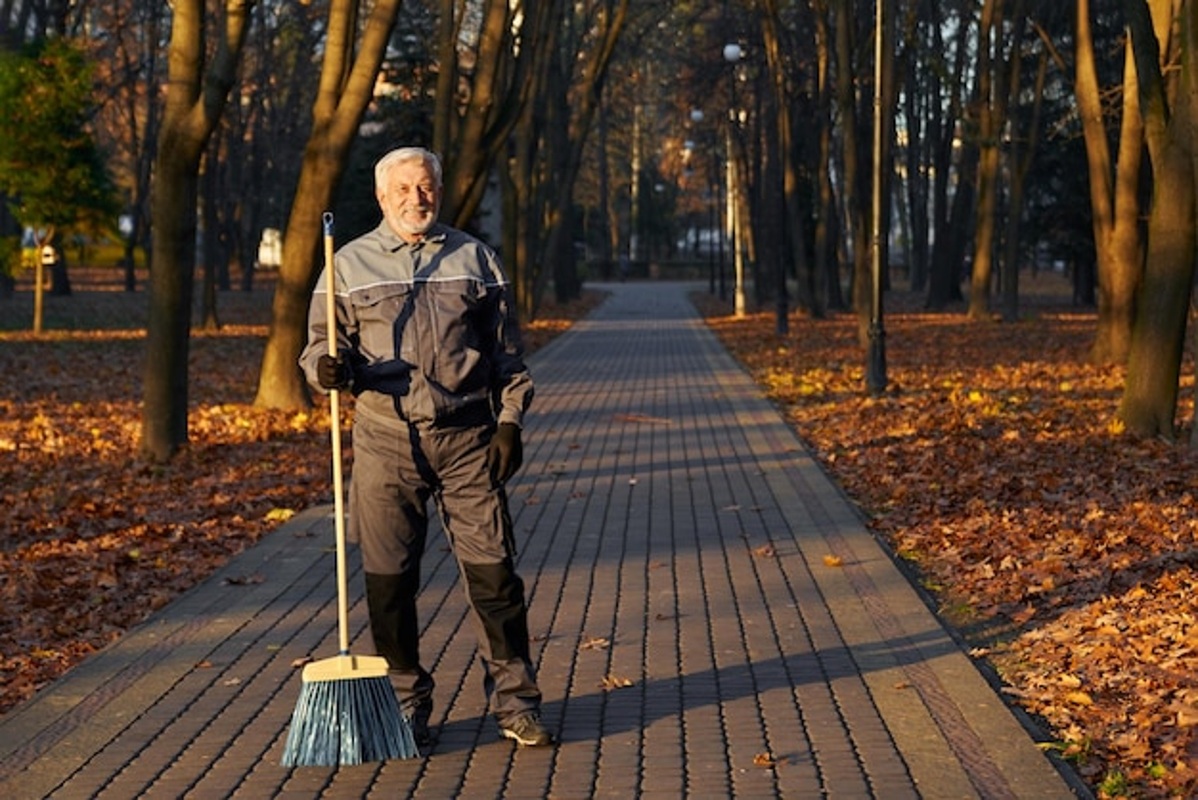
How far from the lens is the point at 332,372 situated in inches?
250

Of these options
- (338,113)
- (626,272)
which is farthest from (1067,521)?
(626,272)

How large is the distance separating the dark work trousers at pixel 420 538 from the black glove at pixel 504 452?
2.8 inches

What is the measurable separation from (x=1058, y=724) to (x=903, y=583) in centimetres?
306

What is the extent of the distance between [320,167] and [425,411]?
13741mm

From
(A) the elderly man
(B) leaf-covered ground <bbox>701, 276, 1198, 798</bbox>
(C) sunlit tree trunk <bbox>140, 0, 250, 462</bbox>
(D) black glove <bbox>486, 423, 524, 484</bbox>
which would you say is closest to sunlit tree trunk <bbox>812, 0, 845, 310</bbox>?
(B) leaf-covered ground <bbox>701, 276, 1198, 798</bbox>

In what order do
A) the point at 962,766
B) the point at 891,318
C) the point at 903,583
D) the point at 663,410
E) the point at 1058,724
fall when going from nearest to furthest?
the point at 962,766 < the point at 1058,724 < the point at 903,583 < the point at 663,410 < the point at 891,318

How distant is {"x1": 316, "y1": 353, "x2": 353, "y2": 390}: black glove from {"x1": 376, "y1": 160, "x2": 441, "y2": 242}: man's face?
0.47 metres

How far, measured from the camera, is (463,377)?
6.60m

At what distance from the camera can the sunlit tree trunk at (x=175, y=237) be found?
1616 cm

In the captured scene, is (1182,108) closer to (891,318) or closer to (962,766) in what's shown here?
(962,766)

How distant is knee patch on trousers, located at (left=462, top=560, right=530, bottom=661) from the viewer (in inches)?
266

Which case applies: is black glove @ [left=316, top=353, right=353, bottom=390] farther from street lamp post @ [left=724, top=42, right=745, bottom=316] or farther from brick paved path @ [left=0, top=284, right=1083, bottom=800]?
street lamp post @ [left=724, top=42, right=745, bottom=316]

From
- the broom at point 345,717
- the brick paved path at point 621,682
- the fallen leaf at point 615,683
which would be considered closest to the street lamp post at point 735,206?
the brick paved path at point 621,682

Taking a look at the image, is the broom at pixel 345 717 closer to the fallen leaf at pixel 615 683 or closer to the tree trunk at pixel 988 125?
the fallen leaf at pixel 615 683
